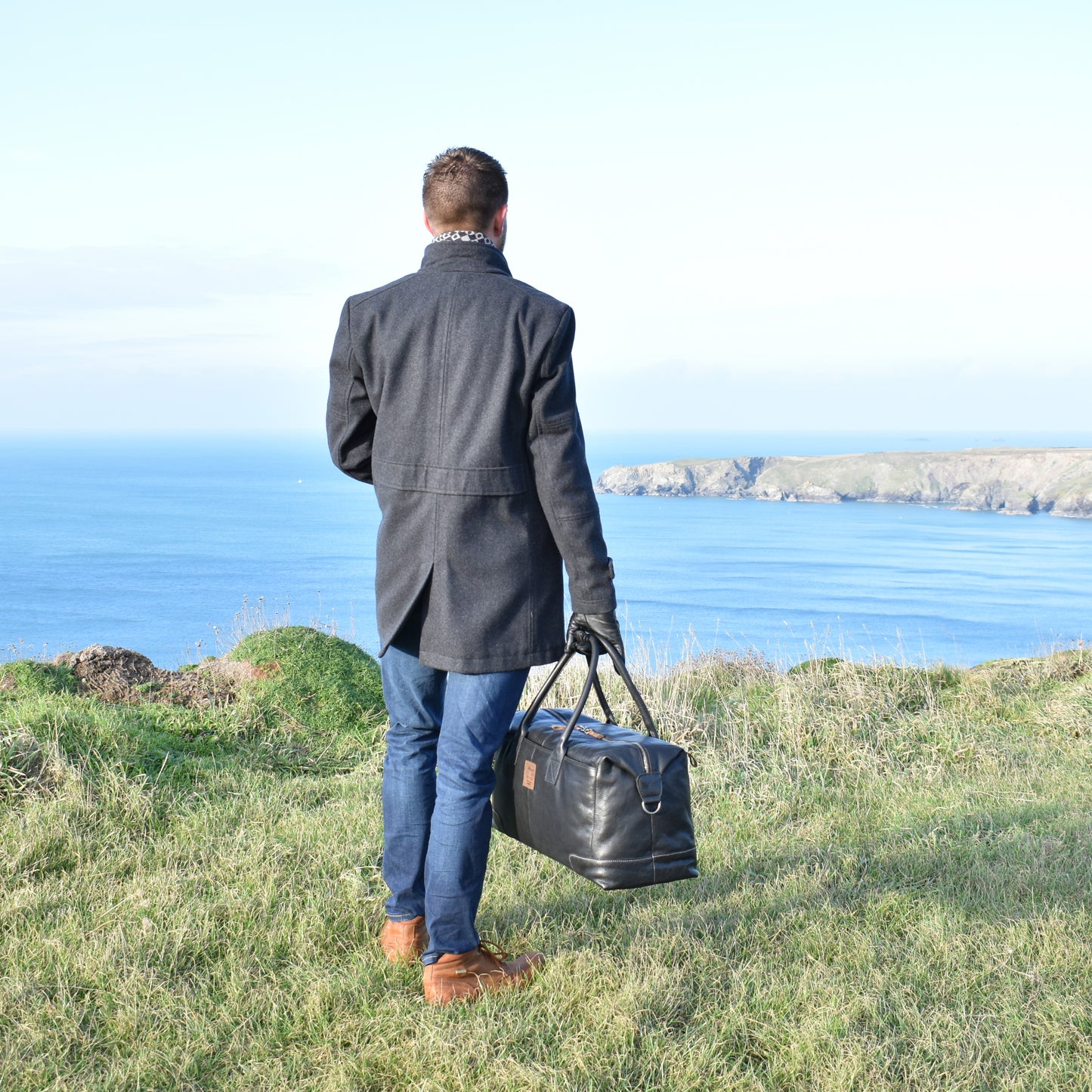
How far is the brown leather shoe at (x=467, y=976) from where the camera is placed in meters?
2.74

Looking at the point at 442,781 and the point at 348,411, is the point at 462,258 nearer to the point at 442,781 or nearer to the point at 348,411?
the point at 348,411

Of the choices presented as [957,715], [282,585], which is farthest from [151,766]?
[282,585]

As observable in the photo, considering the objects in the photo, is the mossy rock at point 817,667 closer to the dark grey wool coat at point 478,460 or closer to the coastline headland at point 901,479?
the dark grey wool coat at point 478,460

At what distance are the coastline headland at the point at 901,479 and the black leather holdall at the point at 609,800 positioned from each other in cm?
11653

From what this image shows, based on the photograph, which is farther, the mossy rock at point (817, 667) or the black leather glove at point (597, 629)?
the mossy rock at point (817, 667)

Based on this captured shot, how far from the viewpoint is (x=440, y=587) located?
8.63 feet

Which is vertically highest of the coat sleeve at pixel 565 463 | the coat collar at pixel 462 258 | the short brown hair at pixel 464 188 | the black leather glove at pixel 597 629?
the short brown hair at pixel 464 188

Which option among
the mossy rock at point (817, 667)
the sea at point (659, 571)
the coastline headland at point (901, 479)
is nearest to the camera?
the mossy rock at point (817, 667)

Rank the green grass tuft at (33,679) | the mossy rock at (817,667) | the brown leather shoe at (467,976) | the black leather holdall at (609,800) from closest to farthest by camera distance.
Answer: the black leather holdall at (609,800) < the brown leather shoe at (467,976) < the green grass tuft at (33,679) < the mossy rock at (817,667)

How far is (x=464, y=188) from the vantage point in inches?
104

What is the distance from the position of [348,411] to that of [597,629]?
100cm

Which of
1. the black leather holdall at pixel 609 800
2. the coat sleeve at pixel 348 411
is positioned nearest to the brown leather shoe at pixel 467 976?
the black leather holdall at pixel 609 800

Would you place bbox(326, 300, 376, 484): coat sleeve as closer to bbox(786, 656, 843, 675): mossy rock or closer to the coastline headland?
bbox(786, 656, 843, 675): mossy rock

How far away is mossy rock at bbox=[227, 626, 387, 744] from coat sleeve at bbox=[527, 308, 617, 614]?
3294 millimetres
